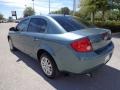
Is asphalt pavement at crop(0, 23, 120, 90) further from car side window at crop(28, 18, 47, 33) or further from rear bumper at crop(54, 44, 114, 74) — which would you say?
car side window at crop(28, 18, 47, 33)

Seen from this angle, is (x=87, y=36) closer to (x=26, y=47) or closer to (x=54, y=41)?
(x=54, y=41)

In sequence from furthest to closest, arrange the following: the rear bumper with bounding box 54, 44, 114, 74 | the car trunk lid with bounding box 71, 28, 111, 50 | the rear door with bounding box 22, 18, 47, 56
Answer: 1. the rear door with bounding box 22, 18, 47, 56
2. the car trunk lid with bounding box 71, 28, 111, 50
3. the rear bumper with bounding box 54, 44, 114, 74

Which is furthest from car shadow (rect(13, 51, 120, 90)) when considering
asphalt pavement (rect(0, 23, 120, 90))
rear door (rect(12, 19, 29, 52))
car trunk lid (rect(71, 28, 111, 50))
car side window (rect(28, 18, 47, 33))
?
rear door (rect(12, 19, 29, 52))

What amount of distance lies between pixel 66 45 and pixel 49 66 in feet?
3.31

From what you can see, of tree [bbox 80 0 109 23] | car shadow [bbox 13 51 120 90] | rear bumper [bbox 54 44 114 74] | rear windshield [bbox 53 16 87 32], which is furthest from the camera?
tree [bbox 80 0 109 23]

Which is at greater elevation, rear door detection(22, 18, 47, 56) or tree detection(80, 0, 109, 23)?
tree detection(80, 0, 109, 23)

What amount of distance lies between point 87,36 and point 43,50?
1.38 metres

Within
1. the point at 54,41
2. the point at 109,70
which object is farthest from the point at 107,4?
the point at 54,41

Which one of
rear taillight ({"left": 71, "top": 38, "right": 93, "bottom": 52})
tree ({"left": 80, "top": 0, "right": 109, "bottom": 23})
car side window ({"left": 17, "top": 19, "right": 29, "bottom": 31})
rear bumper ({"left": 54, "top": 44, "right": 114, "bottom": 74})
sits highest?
tree ({"left": 80, "top": 0, "right": 109, "bottom": 23})

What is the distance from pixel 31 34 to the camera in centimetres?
541

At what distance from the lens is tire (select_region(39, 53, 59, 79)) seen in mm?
4551

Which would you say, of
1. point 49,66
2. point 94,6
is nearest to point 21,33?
point 49,66

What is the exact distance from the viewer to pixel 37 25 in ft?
17.5

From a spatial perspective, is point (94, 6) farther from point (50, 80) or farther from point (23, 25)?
point (50, 80)
